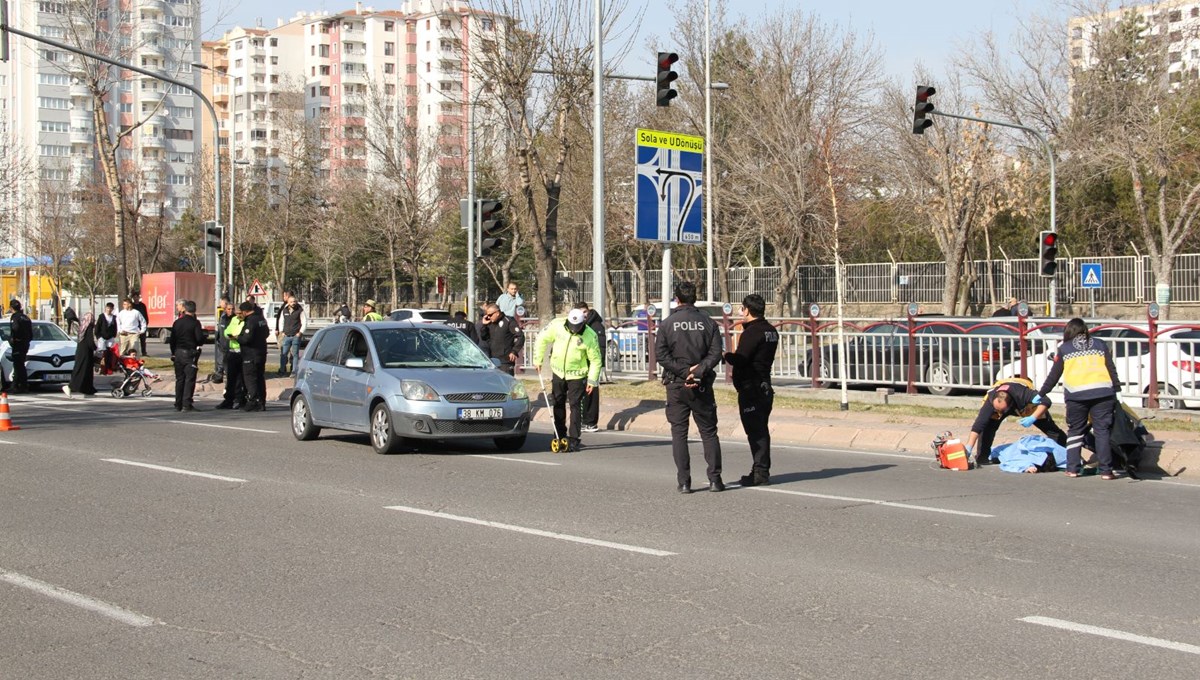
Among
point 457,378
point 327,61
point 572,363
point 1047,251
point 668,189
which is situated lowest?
point 457,378

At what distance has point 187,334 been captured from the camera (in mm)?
20984

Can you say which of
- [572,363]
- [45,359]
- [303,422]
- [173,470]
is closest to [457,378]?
[572,363]

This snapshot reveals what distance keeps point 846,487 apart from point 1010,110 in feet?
110

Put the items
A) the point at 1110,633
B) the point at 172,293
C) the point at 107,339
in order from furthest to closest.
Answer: the point at 172,293, the point at 107,339, the point at 1110,633

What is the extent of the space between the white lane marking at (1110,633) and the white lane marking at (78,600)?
181 inches

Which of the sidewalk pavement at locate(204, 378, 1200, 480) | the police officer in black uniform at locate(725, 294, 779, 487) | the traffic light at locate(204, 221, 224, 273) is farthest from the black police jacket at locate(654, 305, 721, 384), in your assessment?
the traffic light at locate(204, 221, 224, 273)

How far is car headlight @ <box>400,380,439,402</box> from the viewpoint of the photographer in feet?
46.2

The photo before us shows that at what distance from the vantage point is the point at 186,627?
647 centimetres

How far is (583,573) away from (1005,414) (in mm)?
7393

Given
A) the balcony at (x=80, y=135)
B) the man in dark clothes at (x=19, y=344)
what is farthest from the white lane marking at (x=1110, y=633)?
the balcony at (x=80, y=135)

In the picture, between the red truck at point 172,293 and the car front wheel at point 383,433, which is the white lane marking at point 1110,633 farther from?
the red truck at point 172,293

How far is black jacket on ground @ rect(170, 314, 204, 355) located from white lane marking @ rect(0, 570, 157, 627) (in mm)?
13517

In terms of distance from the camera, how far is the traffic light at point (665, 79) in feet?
67.5

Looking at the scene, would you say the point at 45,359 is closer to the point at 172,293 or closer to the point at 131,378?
the point at 131,378
